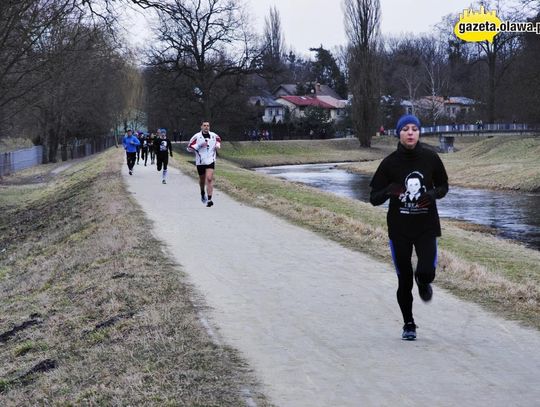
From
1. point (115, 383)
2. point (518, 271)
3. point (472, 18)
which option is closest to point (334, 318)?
point (115, 383)

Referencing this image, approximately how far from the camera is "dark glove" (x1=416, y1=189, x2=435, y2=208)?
706 centimetres

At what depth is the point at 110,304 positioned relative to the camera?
31.5ft

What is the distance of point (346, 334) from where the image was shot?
25.4 ft

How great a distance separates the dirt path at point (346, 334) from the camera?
5969mm

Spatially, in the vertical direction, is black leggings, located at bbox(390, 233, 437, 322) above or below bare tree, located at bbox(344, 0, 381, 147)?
below

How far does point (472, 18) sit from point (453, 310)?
72.6m

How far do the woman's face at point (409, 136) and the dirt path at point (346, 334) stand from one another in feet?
5.89

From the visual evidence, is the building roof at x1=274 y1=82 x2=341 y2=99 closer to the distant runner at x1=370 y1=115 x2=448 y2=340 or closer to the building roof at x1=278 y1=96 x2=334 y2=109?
the building roof at x1=278 y1=96 x2=334 y2=109

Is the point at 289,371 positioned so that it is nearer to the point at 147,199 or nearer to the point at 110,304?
the point at 110,304

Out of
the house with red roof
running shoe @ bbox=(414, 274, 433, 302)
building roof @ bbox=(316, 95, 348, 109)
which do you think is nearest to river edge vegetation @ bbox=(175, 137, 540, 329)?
running shoe @ bbox=(414, 274, 433, 302)

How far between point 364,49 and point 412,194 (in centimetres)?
7264

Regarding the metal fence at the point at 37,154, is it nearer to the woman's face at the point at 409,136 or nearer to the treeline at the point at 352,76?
the treeline at the point at 352,76

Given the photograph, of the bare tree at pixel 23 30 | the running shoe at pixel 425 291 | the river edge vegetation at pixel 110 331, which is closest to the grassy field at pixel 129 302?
the river edge vegetation at pixel 110 331

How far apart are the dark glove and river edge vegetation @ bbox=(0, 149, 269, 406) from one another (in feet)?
6.78
